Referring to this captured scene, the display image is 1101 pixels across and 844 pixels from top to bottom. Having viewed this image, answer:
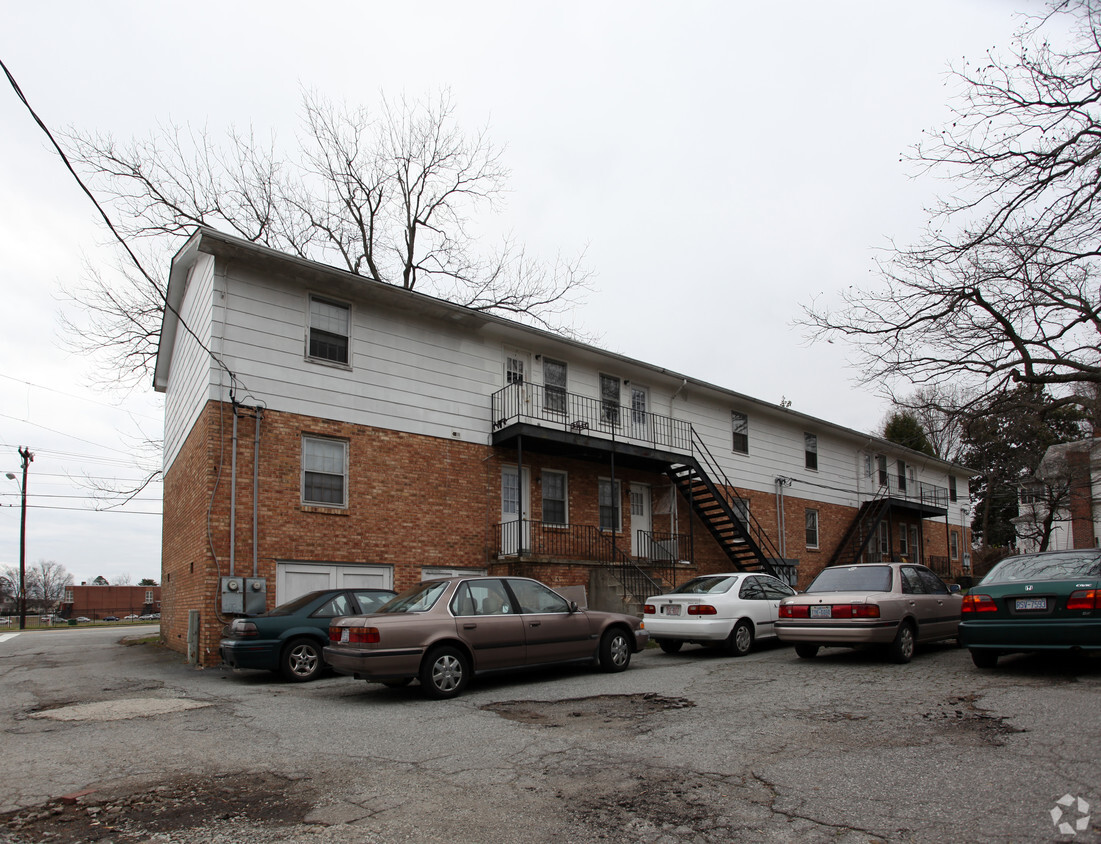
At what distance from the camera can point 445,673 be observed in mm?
8734

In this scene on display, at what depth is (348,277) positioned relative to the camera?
1465 centimetres

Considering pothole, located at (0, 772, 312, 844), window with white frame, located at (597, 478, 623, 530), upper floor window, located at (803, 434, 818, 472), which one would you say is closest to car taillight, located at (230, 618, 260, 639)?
pothole, located at (0, 772, 312, 844)

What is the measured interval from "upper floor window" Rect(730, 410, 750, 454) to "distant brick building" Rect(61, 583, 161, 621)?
185ft

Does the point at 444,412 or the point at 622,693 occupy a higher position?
the point at 444,412

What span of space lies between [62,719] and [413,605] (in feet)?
12.1

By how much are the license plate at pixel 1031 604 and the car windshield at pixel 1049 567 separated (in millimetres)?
378

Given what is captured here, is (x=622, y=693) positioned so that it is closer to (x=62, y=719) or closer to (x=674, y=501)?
(x=62, y=719)

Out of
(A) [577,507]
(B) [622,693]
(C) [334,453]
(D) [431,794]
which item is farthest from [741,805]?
(A) [577,507]

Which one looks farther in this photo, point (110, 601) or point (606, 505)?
point (110, 601)

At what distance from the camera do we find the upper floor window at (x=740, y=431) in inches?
936

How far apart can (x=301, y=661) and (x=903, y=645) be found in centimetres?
803

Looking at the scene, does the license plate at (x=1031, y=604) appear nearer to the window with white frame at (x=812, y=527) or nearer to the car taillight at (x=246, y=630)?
the car taillight at (x=246, y=630)

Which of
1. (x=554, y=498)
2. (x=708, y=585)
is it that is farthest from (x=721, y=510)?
(x=708, y=585)

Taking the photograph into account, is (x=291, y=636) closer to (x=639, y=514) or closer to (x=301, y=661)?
(x=301, y=661)
